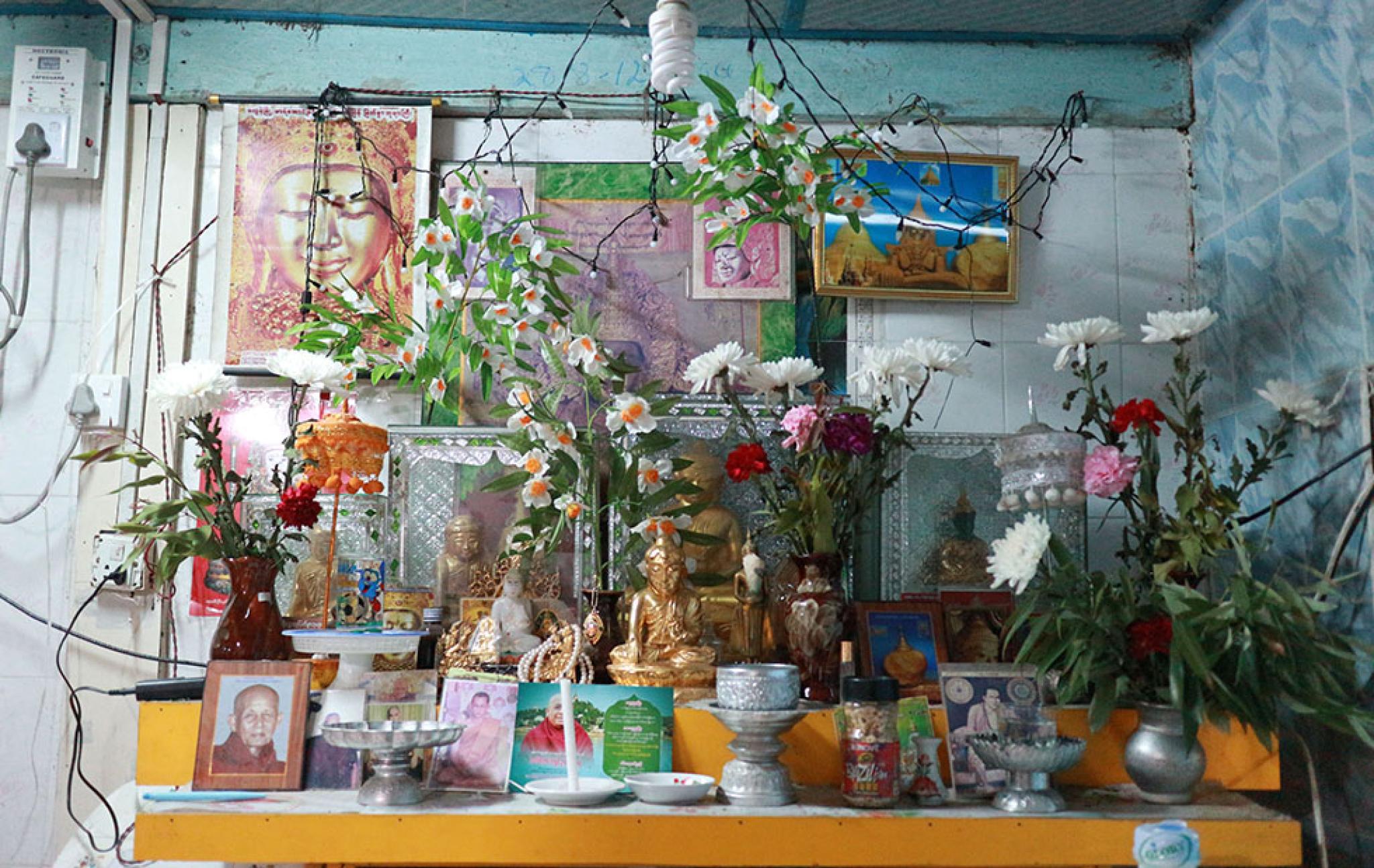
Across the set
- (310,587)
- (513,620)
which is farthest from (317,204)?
(513,620)

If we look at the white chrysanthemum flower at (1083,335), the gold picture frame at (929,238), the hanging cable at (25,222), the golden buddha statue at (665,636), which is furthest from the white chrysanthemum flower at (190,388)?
the white chrysanthemum flower at (1083,335)

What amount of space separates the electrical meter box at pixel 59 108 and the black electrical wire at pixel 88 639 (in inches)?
41.3

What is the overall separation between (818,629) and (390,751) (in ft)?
2.73

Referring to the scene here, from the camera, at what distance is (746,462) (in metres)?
2.42

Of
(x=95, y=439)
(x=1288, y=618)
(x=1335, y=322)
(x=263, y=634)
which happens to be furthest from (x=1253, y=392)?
(x=95, y=439)

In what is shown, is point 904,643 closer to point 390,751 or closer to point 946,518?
point 946,518

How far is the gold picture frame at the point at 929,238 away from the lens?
2.98 metres

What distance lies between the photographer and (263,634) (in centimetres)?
229

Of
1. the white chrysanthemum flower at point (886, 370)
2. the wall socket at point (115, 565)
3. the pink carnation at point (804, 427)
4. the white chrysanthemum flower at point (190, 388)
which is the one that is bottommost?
the wall socket at point (115, 565)

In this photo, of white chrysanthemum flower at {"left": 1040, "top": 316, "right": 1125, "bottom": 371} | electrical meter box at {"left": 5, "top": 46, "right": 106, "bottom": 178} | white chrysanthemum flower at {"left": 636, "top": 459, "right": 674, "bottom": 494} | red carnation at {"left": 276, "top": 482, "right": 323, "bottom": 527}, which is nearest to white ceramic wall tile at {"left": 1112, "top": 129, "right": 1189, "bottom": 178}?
white chrysanthemum flower at {"left": 1040, "top": 316, "right": 1125, "bottom": 371}

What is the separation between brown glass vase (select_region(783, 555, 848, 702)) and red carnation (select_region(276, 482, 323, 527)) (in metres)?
0.96

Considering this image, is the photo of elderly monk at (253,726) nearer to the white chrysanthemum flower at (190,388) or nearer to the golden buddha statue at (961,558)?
the white chrysanthemum flower at (190,388)

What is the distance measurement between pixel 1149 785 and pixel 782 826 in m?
0.67

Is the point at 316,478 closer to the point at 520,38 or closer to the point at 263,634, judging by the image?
the point at 263,634
